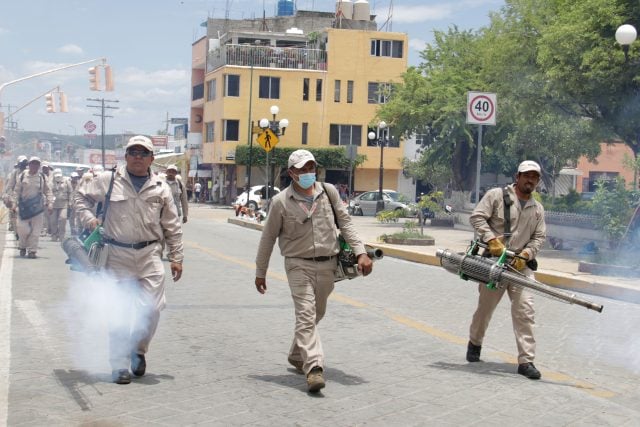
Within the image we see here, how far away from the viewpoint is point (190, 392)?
7.00m

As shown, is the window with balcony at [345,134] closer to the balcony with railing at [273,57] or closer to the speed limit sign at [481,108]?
the balcony with railing at [273,57]

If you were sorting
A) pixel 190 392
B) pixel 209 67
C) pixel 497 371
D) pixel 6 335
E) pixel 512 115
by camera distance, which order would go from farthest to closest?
pixel 209 67
pixel 512 115
pixel 6 335
pixel 497 371
pixel 190 392

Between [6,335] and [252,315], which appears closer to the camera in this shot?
[6,335]

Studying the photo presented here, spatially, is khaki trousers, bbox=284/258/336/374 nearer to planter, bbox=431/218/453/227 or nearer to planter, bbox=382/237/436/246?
planter, bbox=382/237/436/246

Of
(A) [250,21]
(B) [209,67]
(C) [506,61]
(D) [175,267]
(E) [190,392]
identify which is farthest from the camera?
(A) [250,21]

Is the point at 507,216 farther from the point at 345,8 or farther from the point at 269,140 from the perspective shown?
the point at 345,8

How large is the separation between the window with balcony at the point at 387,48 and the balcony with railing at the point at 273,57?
3362 millimetres

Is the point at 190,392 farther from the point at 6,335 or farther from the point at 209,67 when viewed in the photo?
the point at 209,67

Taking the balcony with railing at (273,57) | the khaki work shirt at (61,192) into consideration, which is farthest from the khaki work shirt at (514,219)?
the balcony with railing at (273,57)

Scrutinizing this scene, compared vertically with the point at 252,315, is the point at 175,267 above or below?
above

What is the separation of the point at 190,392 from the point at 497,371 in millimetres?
2659

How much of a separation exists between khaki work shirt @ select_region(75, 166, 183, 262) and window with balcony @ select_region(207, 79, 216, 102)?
59.3 metres

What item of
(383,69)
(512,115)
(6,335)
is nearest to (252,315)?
(6,335)

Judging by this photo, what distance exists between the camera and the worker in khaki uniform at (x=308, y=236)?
23.5ft
